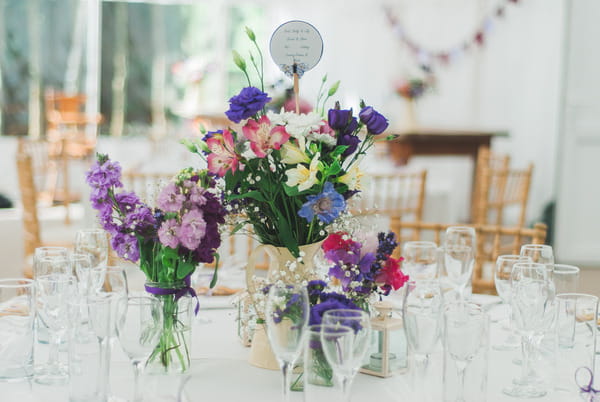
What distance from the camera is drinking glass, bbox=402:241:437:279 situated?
70.6 inches

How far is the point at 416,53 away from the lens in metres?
7.20

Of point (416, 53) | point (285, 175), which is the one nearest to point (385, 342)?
point (285, 175)

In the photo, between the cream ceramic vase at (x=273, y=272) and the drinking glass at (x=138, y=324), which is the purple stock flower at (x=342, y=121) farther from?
the drinking glass at (x=138, y=324)

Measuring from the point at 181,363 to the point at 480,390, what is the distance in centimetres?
51

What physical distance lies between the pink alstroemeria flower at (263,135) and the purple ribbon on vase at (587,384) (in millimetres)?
607

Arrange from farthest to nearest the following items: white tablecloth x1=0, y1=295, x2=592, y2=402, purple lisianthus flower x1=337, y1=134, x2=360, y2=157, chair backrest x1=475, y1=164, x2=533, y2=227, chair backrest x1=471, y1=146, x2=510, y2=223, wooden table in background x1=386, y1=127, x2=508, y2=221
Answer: wooden table in background x1=386, y1=127, x2=508, y2=221 < chair backrest x1=471, y1=146, x2=510, y2=223 < chair backrest x1=475, y1=164, x2=533, y2=227 < purple lisianthus flower x1=337, y1=134, x2=360, y2=157 < white tablecloth x1=0, y1=295, x2=592, y2=402

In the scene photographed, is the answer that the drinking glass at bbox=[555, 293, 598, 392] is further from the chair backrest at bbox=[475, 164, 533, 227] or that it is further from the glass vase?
the chair backrest at bbox=[475, 164, 533, 227]

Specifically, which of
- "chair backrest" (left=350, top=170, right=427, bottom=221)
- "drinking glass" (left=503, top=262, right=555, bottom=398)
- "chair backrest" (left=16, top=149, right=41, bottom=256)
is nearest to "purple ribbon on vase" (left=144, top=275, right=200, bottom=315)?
"drinking glass" (left=503, top=262, right=555, bottom=398)

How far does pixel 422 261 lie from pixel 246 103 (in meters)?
0.71

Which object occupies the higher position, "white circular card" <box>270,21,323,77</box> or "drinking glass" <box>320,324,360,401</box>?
"white circular card" <box>270,21,323,77</box>

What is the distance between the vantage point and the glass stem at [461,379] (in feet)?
3.72

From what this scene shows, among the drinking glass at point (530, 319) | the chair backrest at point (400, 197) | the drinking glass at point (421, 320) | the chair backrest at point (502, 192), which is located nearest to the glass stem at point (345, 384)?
the drinking glass at point (421, 320)

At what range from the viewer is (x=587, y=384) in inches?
52.2

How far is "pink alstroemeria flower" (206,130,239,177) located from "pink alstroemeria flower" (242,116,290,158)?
0.04 m
